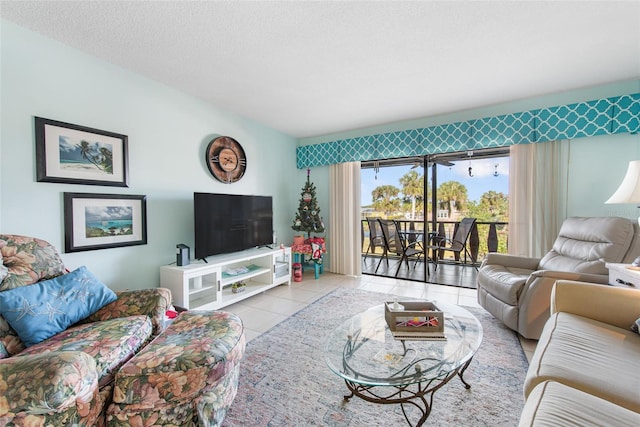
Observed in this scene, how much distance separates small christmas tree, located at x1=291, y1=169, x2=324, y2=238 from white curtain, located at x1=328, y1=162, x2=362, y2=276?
296mm

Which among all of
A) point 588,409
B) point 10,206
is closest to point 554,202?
point 588,409

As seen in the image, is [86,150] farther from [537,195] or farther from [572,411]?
[537,195]

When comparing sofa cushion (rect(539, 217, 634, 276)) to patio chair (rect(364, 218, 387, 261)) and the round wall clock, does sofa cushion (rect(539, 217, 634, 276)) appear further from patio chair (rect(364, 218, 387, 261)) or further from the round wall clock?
the round wall clock

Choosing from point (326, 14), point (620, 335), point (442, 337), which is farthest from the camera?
point (326, 14)

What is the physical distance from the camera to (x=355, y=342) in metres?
1.52

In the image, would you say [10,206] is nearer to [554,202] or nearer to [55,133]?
[55,133]

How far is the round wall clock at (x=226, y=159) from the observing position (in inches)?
122

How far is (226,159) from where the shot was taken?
328 centimetres

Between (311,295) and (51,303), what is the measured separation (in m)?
2.41

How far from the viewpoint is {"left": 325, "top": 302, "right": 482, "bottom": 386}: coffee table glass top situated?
1.21m

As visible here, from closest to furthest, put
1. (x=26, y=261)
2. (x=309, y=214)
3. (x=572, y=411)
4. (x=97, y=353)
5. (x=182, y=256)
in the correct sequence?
1. (x=572, y=411)
2. (x=97, y=353)
3. (x=26, y=261)
4. (x=182, y=256)
5. (x=309, y=214)

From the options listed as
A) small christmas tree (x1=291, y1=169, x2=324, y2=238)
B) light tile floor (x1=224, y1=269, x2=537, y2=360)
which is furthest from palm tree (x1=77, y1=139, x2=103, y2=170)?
small christmas tree (x1=291, y1=169, x2=324, y2=238)

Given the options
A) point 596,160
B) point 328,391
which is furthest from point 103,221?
point 596,160

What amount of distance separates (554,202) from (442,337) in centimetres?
263
